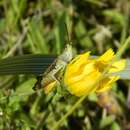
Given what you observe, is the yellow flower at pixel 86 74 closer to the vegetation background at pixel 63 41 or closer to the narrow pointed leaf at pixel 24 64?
the narrow pointed leaf at pixel 24 64

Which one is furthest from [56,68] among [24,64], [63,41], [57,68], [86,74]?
[63,41]

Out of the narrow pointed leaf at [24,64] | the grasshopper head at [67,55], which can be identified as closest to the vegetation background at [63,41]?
the narrow pointed leaf at [24,64]

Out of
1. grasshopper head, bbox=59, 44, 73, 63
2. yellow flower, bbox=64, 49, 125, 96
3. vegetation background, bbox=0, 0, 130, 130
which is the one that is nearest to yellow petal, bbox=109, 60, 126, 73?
yellow flower, bbox=64, 49, 125, 96

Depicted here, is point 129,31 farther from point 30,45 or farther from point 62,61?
point 62,61

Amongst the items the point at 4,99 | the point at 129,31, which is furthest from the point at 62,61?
the point at 129,31

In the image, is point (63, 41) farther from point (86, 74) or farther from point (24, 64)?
point (86, 74)
